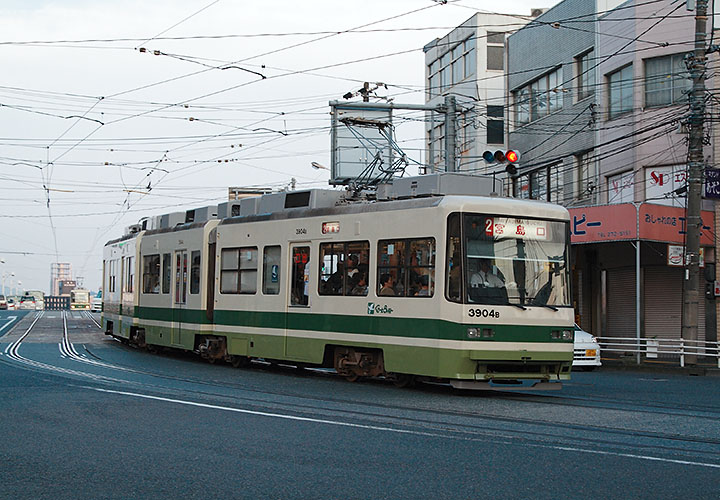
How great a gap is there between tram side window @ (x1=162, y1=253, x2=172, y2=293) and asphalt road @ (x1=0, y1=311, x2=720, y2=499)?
6.40 meters

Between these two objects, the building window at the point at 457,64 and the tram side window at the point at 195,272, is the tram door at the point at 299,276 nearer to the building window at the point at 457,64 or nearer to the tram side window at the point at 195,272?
the tram side window at the point at 195,272

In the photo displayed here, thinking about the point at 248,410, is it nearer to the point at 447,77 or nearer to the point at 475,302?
the point at 475,302

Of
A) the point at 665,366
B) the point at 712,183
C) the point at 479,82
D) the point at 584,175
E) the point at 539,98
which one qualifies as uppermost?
the point at 479,82

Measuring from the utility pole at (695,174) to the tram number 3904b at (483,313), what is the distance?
35.0ft

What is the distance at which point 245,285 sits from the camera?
720 inches

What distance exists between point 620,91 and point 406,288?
18196 millimetres

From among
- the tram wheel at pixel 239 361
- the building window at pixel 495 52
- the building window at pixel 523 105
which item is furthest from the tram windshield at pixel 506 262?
the building window at pixel 495 52

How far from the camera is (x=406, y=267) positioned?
14.4 metres

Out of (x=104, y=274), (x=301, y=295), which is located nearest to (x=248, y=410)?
(x=301, y=295)

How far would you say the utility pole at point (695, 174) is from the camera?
2241 centimetres

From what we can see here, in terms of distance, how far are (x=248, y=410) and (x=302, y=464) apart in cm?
368

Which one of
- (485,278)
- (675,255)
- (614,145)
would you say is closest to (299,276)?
(485,278)

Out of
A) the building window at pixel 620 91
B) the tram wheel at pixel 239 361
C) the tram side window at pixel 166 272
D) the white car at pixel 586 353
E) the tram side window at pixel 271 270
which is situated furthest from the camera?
the building window at pixel 620 91

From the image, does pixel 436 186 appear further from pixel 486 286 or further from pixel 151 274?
pixel 151 274
